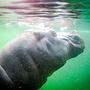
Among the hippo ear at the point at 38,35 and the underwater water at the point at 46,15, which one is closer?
the hippo ear at the point at 38,35

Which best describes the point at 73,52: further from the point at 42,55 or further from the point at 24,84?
the point at 24,84

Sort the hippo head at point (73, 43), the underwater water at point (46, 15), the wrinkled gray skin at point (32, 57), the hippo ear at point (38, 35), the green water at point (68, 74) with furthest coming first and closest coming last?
1. the green water at point (68, 74)
2. the underwater water at point (46, 15)
3. the hippo head at point (73, 43)
4. the hippo ear at point (38, 35)
5. the wrinkled gray skin at point (32, 57)

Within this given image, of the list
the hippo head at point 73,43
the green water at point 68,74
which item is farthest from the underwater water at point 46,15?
the hippo head at point 73,43

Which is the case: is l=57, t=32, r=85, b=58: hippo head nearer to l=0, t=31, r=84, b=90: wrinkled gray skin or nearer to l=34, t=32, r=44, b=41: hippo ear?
l=0, t=31, r=84, b=90: wrinkled gray skin

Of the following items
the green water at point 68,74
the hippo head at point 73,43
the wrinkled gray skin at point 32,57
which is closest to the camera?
the wrinkled gray skin at point 32,57

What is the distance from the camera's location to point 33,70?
6312mm

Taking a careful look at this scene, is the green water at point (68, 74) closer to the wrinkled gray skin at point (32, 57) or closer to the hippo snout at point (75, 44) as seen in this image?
the hippo snout at point (75, 44)

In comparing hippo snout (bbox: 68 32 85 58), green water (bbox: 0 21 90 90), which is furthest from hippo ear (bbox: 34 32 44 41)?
green water (bbox: 0 21 90 90)

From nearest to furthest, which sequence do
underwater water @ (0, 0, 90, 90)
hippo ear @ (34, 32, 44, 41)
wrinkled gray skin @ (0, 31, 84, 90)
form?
wrinkled gray skin @ (0, 31, 84, 90) < hippo ear @ (34, 32, 44, 41) < underwater water @ (0, 0, 90, 90)

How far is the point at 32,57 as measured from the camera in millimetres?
6352

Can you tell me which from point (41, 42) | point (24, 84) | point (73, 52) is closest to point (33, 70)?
point (24, 84)

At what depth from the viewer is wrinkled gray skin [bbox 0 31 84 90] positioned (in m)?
6.11

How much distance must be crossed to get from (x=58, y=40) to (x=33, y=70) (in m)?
1.31

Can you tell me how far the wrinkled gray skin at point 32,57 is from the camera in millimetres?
6113
